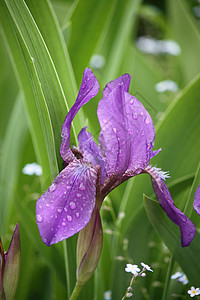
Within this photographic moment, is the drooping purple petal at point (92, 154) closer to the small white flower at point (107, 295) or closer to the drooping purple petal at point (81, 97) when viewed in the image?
the drooping purple petal at point (81, 97)

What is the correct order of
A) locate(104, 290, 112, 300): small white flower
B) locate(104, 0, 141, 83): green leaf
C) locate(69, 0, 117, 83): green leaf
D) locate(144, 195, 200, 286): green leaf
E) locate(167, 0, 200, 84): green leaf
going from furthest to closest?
locate(167, 0, 200, 84): green leaf, locate(104, 0, 141, 83): green leaf, locate(69, 0, 117, 83): green leaf, locate(104, 290, 112, 300): small white flower, locate(144, 195, 200, 286): green leaf

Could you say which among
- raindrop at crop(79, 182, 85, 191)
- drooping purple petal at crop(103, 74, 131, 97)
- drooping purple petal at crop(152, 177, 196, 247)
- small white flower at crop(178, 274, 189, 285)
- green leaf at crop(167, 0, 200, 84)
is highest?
drooping purple petal at crop(103, 74, 131, 97)

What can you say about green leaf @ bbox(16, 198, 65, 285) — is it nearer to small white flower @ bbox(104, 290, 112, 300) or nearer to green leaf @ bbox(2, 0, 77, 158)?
small white flower @ bbox(104, 290, 112, 300)

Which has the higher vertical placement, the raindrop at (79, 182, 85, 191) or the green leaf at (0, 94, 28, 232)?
the raindrop at (79, 182, 85, 191)

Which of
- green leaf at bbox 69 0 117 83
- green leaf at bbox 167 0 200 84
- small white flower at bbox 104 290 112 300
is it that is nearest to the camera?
small white flower at bbox 104 290 112 300

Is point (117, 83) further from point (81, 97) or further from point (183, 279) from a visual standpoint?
point (183, 279)

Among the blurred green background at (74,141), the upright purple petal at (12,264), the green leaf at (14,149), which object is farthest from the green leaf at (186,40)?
the upright purple petal at (12,264)

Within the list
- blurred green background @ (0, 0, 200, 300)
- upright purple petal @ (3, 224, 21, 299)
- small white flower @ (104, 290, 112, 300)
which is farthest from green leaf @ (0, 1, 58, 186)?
small white flower @ (104, 290, 112, 300)
